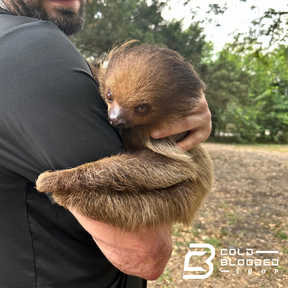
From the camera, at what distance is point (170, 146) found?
1649mm

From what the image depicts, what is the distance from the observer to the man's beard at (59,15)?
169 centimetres

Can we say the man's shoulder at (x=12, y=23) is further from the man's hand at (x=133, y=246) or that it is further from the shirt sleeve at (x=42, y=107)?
the man's hand at (x=133, y=246)

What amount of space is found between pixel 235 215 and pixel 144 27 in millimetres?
9311

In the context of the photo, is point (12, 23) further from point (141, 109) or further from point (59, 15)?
point (141, 109)

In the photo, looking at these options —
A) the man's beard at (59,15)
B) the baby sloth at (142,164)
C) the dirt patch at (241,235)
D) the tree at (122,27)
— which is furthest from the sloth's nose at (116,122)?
the tree at (122,27)

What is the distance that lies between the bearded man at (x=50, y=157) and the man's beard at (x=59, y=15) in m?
0.11

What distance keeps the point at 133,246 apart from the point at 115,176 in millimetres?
329

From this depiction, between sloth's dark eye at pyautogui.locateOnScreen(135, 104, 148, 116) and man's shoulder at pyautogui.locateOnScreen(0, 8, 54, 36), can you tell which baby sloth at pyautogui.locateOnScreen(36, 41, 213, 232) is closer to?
sloth's dark eye at pyautogui.locateOnScreen(135, 104, 148, 116)

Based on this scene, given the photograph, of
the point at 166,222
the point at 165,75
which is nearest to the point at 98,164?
the point at 166,222
